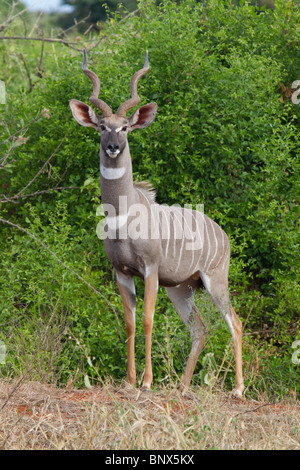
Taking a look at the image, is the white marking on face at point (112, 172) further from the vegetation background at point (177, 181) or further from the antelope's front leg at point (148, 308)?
the vegetation background at point (177, 181)

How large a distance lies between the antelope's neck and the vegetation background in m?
1.24

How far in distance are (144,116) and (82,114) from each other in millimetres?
415

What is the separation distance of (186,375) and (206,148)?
91.0 inches

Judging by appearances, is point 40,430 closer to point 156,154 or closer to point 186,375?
point 186,375

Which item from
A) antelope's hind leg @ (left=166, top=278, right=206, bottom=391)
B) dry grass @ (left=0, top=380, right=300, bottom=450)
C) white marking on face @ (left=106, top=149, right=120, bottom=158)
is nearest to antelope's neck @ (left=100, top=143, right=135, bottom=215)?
white marking on face @ (left=106, top=149, right=120, bottom=158)

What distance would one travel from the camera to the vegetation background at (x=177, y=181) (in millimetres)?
6109

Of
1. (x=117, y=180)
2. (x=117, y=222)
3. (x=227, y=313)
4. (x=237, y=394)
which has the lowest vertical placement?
(x=237, y=394)

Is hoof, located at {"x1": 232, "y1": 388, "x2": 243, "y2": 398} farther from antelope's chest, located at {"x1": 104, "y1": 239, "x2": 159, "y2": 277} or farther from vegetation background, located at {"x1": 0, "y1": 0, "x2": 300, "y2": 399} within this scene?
antelope's chest, located at {"x1": 104, "y1": 239, "x2": 159, "y2": 277}

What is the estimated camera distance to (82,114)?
5066mm

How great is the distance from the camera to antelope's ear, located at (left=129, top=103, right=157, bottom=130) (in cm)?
500

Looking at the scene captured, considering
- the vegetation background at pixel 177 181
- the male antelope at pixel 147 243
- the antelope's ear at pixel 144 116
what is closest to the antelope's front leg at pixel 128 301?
the male antelope at pixel 147 243

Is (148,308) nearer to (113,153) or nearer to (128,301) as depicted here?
(128,301)

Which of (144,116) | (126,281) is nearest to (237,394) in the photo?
(126,281)
